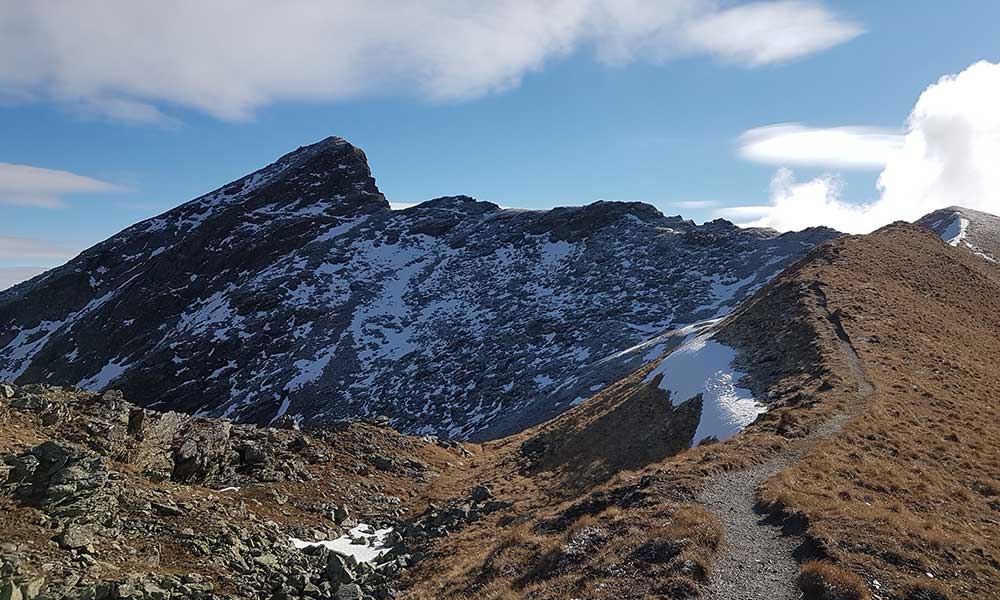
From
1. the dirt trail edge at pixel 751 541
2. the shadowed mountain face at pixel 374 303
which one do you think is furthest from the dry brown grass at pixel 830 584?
the shadowed mountain face at pixel 374 303

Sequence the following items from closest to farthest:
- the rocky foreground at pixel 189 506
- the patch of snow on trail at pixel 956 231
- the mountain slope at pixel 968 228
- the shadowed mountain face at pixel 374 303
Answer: the rocky foreground at pixel 189 506
the shadowed mountain face at pixel 374 303
the mountain slope at pixel 968 228
the patch of snow on trail at pixel 956 231

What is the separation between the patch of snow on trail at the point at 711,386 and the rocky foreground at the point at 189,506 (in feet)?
36.3

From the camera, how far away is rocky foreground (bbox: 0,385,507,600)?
14031 mm

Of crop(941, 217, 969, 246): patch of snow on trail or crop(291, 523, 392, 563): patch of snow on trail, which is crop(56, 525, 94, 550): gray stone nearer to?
crop(291, 523, 392, 563): patch of snow on trail

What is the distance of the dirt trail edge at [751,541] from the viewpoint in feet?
37.5

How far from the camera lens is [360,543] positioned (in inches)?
895

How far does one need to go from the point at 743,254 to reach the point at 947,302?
5133cm

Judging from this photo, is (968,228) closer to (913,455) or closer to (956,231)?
(956,231)

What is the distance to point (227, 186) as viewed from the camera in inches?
6127

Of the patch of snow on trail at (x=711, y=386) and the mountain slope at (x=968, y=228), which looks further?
the mountain slope at (x=968, y=228)

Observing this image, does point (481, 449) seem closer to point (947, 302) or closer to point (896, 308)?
point (896, 308)

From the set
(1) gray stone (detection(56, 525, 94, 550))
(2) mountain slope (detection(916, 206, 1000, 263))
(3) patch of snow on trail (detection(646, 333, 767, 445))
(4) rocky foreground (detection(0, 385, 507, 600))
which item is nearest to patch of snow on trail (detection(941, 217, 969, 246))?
(2) mountain slope (detection(916, 206, 1000, 263))

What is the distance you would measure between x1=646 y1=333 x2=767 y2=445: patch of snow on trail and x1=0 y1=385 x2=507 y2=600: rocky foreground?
11065mm

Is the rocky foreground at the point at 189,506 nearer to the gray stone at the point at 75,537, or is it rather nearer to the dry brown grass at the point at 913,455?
the gray stone at the point at 75,537
